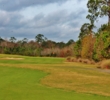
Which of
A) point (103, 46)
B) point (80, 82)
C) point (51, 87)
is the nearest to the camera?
point (51, 87)

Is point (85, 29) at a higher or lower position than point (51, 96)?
higher

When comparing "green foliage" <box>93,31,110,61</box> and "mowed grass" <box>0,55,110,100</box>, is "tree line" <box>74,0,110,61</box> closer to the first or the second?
"green foliage" <box>93,31,110,61</box>

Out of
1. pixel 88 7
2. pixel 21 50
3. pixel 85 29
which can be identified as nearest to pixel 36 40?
pixel 21 50

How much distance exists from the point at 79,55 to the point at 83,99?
50.0 m

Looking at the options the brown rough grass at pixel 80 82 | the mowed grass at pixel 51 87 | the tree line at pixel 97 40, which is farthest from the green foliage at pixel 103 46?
the mowed grass at pixel 51 87

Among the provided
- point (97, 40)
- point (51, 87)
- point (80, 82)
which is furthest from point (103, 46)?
point (51, 87)

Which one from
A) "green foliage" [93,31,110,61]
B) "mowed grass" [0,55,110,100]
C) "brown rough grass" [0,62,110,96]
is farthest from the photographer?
"green foliage" [93,31,110,61]

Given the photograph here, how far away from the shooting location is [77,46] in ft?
197

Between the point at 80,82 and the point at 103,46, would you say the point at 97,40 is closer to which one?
the point at 103,46

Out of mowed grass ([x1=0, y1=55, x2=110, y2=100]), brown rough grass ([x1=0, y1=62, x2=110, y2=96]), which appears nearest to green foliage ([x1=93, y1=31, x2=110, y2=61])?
brown rough grass ([x1=0, y1=62, x2=110, y2=96])

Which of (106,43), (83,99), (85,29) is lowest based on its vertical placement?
(83,99)

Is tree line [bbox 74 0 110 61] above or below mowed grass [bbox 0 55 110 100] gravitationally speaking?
above

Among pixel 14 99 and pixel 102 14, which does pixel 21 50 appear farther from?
pixel 14 99

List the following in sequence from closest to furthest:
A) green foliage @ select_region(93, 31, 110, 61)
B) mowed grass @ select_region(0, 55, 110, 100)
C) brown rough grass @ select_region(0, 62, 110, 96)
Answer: mowed grass @ select_region(0, 55, 110, 100), brown rough grass @ select_region(0, 62, 110, 96), green foliage @ select_region(93, 31, 110, 61)
